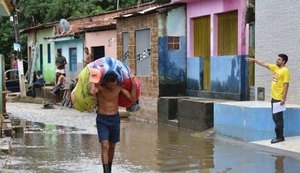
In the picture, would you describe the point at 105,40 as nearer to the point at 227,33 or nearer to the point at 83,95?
the point at 227,33

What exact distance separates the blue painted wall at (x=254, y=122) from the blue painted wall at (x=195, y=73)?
4.00 metres

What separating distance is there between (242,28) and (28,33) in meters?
22.5

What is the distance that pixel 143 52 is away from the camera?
1806cm

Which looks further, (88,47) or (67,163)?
(88,47)

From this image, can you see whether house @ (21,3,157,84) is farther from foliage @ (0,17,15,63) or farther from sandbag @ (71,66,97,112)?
sandbag @ (71,66,97,112)

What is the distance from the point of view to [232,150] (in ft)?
35.6

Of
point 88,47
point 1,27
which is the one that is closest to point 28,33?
point 1,27

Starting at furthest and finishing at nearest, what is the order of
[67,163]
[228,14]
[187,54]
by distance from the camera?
[187,54] < [228,14] < [67,163]

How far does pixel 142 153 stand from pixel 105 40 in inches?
501

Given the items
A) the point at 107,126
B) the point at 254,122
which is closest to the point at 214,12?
the point at 254,122

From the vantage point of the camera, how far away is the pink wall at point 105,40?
2208 cm

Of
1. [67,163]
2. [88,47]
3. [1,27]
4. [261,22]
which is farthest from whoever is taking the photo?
[1,27]

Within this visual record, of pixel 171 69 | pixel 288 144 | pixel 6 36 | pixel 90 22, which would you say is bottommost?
pixel 288 144

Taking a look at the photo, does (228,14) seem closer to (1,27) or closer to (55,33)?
(55,33)
